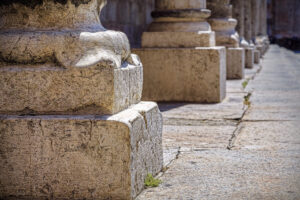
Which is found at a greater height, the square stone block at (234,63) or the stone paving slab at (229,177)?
the stone paving slab at (229,177)

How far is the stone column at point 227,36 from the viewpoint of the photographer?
26.6ft

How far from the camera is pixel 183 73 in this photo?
526cm

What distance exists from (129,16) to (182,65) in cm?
191

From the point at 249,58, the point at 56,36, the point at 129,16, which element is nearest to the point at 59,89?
the point at 56,36

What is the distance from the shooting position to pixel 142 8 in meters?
7.47

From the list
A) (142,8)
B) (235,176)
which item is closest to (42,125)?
(235,176)

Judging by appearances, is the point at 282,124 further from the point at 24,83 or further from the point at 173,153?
the point at 24,83

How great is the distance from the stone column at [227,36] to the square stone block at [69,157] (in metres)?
6.07

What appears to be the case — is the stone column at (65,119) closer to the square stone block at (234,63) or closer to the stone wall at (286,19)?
the square stone block at (234,63)

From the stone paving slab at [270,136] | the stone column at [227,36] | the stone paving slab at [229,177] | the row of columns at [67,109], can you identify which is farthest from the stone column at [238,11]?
the row of columns at [67,109]

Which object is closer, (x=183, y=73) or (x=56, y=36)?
(x=56, y=36)

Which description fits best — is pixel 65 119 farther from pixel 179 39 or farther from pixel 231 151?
pixel 179 39

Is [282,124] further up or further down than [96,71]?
further down

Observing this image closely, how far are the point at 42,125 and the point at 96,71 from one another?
0.31m
